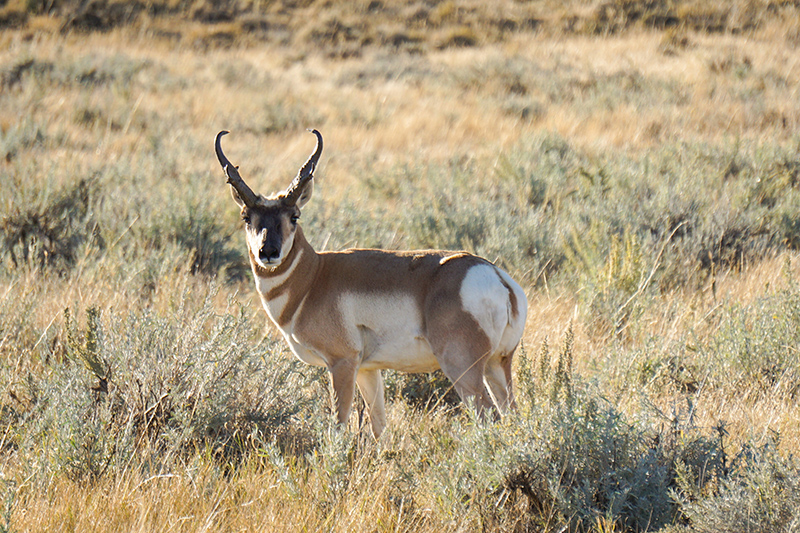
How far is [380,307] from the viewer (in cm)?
365

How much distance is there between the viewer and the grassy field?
283 cm

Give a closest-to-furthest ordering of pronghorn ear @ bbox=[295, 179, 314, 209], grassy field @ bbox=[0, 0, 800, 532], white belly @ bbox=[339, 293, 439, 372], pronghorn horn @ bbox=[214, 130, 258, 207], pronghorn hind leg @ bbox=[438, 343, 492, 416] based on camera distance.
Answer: grassy field @ bbox=[0, 0, 800, 532] < pronghorn hind leg @ bbox=[438, 343, 492, 416] < white belly @ bbox=[339, 293, 439, 372] < pronghorn horn @ bbox=[214, 130, 258, 207] < pronghorn ear @ bbox=[295, 179, 314, 209]

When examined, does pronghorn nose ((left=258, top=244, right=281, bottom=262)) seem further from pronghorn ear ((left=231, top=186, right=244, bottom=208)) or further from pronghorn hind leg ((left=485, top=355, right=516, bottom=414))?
pronghorn hind leg ((left=485, top=355, right=516, bottom=414))

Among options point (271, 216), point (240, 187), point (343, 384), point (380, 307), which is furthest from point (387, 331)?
point (240, 187)

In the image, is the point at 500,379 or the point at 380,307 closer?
the point at 380,307

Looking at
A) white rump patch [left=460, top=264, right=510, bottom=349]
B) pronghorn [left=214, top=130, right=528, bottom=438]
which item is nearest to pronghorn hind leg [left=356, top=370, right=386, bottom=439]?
pronghorn [left=214, top=130, right=528, bottom=438]

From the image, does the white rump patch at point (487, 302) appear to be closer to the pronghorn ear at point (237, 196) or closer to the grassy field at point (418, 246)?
the grassy field at point (418, 246)

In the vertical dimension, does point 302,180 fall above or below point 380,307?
above

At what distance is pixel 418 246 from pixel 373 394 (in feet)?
10.6

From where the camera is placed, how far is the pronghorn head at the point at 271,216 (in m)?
3.52

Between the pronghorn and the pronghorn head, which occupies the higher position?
the pronghorn head

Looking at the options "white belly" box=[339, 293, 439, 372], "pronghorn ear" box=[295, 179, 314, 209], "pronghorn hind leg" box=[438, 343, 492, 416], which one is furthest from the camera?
"pronghorn ear" box=[295, 179, 314, 209]

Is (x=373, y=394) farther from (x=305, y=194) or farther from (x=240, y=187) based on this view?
(x=240, y=187)

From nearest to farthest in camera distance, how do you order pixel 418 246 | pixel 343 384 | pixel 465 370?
pixel 465 370
pixel 343 384
pixel 418 246
